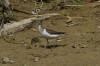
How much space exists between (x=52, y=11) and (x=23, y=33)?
215 centimetres

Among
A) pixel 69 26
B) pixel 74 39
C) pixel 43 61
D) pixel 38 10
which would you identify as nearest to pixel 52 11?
pixel 38 10

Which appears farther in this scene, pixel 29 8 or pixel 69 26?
pixel 29 8

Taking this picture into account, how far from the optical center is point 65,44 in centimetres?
1080

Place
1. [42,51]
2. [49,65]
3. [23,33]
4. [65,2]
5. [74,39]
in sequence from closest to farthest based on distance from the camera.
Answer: [49,65] → [42,51] → [74,39] → [23,33] → [65,2]

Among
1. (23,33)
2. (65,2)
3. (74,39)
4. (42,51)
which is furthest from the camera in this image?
(65,2)

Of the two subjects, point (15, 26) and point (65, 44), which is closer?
point (65, 44)

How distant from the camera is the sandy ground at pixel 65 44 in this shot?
30.4ft

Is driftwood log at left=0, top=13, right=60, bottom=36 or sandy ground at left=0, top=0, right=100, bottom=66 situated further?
driftwood log at left=0, top=13, right=60, bottom=36

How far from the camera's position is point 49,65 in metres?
8.92

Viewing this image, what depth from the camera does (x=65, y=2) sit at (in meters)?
14.3

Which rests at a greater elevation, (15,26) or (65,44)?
(15,26)

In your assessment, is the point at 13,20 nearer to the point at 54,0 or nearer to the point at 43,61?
the point at 54,0

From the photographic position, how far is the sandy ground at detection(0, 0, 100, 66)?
9266mm

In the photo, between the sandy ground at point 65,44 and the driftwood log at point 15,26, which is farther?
the driftwood log at point 15,26
